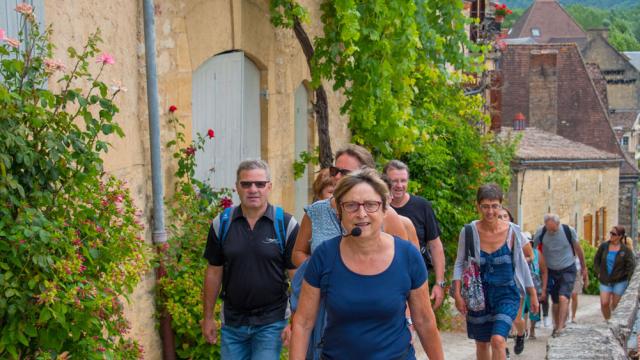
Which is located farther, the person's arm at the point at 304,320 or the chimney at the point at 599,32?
the chimney at the point at 599,32

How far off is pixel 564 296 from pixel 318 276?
8.09 metres

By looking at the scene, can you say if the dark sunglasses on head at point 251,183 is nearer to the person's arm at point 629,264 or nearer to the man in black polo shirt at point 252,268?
the man in black polo shirt at point 252,268

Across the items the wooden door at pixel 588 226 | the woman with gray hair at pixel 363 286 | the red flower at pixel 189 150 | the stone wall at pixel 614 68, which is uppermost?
the stone wall at pixel 614 68

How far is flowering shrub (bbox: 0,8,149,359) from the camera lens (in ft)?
14.3

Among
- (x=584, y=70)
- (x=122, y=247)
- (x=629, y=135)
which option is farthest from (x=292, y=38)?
(x=629, y=135)

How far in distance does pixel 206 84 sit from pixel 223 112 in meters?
0.36

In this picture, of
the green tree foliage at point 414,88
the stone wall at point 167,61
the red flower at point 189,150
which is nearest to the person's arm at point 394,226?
the stone wall at point 167,61

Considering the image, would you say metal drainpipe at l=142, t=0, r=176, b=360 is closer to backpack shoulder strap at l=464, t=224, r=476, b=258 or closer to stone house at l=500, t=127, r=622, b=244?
backpack shoulder strap at l=464, t=224, r=476, b=258

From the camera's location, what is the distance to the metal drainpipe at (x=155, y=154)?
704 centimetres

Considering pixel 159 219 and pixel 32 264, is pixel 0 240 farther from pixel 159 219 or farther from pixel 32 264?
pixel 159 219

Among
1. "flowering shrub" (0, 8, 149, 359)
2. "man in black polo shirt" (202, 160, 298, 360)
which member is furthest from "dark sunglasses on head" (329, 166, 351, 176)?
"flowering shrub" (0, 8, 149, 359)

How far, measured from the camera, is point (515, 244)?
7.33 m

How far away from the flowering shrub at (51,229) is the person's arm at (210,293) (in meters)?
0.72

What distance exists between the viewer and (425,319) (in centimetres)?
466
